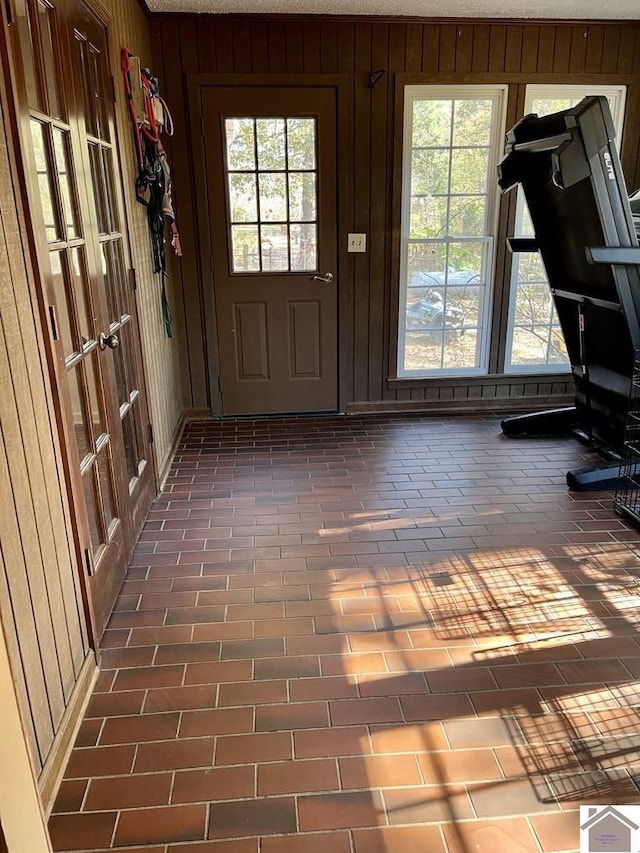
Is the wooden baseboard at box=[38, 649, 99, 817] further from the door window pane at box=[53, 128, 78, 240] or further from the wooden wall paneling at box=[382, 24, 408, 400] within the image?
the wooden wall paneling at box=[382, 24, 408, 400]

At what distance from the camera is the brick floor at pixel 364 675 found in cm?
164

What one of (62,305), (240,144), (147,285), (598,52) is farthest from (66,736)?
(598,52)

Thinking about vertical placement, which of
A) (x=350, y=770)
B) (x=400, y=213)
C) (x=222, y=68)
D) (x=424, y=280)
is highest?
(x=222, y=68)

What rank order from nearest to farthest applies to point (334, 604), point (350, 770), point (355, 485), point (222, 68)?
point (350, 770) → point (334, 604) → point (355, 485) → point (222, 68)

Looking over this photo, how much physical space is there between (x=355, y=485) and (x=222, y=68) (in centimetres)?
283

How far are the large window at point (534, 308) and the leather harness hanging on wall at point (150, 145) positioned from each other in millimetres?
2478

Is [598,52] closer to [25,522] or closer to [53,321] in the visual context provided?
[53,321]

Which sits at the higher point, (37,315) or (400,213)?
(400,213)

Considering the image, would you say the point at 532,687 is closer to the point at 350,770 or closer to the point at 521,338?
the point at 350,770

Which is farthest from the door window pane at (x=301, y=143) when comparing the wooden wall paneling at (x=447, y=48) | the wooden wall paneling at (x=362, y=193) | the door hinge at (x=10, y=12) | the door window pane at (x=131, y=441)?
the door hinge at (x=10, y=12)

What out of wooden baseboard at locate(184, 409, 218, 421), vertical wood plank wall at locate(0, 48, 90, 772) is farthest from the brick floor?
wooden baseboard at locate(184, 409, 218, 421)

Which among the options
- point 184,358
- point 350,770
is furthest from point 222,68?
point 350,770

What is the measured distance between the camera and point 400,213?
4.45 m

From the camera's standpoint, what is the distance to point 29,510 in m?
1.67
